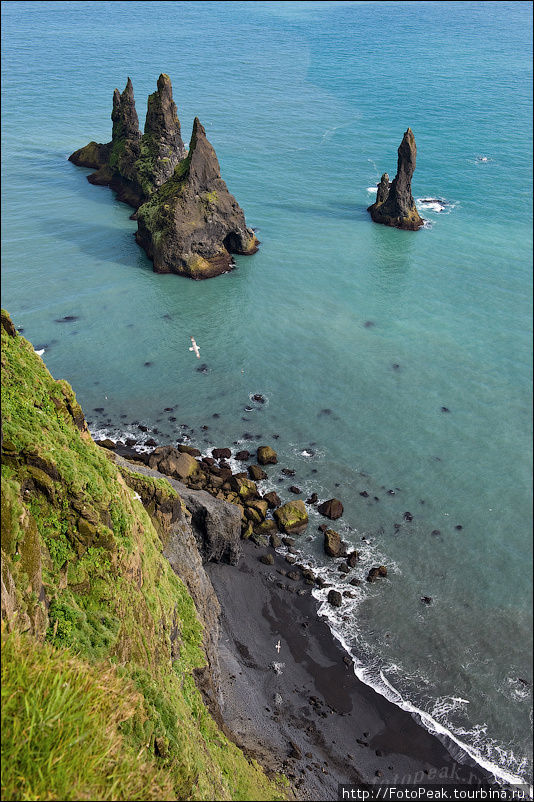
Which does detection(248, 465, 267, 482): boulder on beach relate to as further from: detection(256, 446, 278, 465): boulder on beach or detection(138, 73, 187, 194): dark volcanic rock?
detection(138, 73, 187, 194): dark volcanic rock

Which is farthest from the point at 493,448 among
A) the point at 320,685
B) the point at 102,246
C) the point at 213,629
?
the point at 102,246

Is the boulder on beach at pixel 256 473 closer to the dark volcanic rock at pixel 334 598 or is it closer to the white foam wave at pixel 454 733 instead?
the dark volcanic rock at pixel 334 598

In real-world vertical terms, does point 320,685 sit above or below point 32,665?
below

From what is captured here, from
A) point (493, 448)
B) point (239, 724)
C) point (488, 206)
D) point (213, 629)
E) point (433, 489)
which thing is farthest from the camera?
point (488, 206)

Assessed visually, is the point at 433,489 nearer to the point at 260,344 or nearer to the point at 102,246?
the point at 260,344

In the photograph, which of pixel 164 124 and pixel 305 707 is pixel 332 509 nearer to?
pixel 305 707

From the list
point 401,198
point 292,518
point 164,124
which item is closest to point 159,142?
point 164,124

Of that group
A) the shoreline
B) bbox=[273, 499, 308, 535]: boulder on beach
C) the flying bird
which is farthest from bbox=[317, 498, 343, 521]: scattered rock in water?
the flying bird
